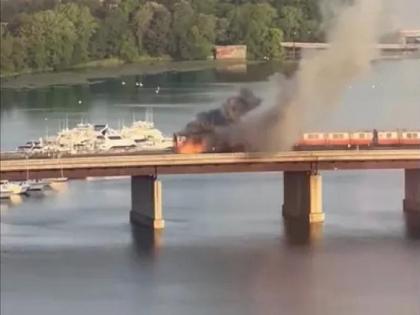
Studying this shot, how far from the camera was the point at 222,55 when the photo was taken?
23.1 feet

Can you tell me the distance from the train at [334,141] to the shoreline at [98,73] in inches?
24.6

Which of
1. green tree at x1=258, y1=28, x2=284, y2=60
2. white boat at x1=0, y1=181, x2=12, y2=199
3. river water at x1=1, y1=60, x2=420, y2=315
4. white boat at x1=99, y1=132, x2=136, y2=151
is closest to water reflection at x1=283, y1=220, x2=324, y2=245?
river water at x1=1, y1=60, x2=420, y2=315

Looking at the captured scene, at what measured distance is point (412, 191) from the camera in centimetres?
914

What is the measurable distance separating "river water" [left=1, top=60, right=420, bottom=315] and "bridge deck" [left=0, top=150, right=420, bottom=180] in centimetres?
8

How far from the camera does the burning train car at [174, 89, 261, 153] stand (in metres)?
7.31

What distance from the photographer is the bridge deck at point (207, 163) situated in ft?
20.6

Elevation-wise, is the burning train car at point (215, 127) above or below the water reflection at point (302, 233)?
above

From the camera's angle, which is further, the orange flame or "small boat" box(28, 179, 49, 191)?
the orange flame

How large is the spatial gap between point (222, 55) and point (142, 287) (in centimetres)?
87

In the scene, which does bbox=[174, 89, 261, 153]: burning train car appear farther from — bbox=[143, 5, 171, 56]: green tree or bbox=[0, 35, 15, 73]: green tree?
bbox=[0, 35, 15, 73]: green tree

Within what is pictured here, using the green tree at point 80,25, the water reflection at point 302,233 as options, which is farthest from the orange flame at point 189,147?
the green tree at point 80,25

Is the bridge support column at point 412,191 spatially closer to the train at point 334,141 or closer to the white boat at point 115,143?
the train at point 334,141

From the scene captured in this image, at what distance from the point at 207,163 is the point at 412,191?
139 cm

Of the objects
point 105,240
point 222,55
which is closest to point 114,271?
point 105,240
